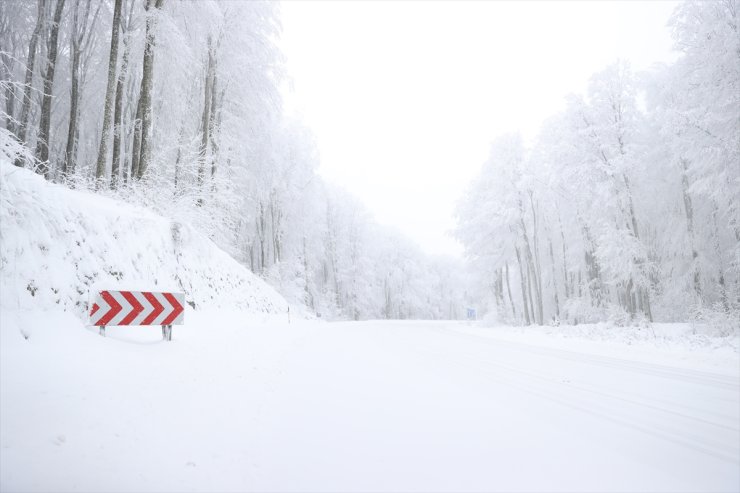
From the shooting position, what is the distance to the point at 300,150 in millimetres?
29828

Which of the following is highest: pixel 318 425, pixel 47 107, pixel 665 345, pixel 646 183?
pixel 47 107

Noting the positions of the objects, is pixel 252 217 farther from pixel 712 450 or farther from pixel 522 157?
pixel 712 450

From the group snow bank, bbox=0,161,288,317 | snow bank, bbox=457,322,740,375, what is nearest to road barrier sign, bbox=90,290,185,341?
snow bank, bbox=0,161,288,317

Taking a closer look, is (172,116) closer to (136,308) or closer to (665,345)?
(136,308)

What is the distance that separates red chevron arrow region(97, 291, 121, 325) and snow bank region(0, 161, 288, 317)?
0.54 metres

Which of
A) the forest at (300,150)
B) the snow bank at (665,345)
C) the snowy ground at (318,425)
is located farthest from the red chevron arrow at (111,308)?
the snow bank at (665,345)

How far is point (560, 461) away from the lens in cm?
337

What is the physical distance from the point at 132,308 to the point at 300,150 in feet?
85.8

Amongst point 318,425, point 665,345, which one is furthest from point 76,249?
point 665,345

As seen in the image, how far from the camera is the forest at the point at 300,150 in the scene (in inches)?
517

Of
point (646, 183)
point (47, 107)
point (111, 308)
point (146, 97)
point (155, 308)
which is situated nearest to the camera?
point (111, 308)

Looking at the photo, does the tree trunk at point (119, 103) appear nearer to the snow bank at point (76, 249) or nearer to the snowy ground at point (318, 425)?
the snow bank at point (76, 249)

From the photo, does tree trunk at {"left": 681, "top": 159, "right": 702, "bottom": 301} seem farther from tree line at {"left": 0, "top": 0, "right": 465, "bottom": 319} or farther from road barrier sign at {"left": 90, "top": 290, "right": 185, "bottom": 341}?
road barrier sign at {"left": 90, "top": 290, "right": 185, "bottom": 341}

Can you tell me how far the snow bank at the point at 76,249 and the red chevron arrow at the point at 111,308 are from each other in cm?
54
